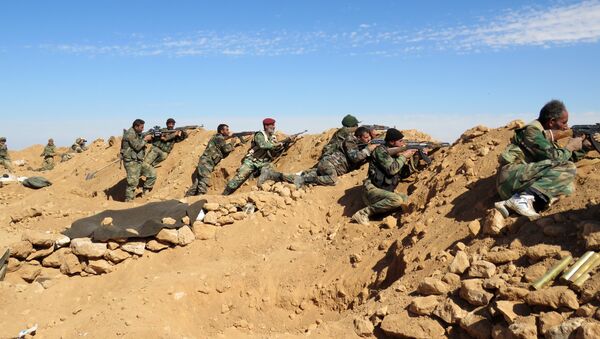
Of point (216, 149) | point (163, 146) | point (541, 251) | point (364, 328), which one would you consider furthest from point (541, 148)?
point (163, 146)

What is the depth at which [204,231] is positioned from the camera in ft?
23.8

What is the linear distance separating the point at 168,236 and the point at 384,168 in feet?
10.7

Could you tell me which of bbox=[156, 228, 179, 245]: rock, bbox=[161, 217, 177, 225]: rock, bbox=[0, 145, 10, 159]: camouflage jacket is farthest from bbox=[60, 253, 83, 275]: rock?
bbox=[0, 145, 10, 159]: camouflage jacket

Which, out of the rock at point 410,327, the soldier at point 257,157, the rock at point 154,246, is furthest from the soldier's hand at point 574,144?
the soldier at point 257,157

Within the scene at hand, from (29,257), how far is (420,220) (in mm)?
5492

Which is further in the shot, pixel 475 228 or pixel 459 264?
pixel 475 228

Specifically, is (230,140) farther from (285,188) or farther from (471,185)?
(471,185)

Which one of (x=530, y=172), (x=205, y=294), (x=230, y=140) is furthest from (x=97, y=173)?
(x=530, y=172)

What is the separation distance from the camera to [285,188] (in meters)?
8.15

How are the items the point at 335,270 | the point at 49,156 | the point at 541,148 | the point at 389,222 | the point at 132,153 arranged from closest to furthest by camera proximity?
the point at 541,148
the point at 335,270
the point at 389,222
the point at 132,153
the point at 49,156

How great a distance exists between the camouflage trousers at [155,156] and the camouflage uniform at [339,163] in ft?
20.9

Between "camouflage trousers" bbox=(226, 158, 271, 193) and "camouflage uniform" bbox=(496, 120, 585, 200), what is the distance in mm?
6262

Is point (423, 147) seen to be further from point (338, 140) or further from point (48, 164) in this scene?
point (48, 164)

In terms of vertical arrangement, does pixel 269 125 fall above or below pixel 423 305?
above
